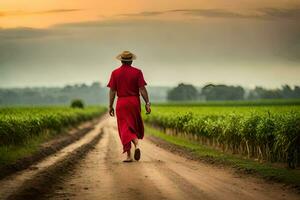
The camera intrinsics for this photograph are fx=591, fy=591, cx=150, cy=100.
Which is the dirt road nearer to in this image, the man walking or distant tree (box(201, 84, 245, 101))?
the man walking

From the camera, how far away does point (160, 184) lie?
12000 mm

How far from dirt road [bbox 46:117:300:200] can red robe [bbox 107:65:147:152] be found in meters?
1.77

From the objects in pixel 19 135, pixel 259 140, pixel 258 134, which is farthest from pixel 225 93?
pixel 258 134

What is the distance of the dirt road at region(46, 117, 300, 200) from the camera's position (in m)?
10.6

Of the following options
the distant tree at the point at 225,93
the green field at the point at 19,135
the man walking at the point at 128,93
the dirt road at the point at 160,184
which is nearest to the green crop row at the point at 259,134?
the dirt road at the point at 160,184

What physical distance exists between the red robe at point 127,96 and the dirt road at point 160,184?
1768mm

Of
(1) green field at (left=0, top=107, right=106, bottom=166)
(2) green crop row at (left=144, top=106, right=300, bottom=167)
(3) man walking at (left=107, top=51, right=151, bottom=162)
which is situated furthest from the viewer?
(1) green field at (left=0, top=107, right=106, bottom=166)

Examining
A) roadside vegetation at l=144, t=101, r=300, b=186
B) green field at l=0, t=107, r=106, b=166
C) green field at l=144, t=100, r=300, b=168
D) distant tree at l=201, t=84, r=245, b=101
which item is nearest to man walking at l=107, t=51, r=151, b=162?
roadside vegetation at l=144, t=101, r=300, b=186

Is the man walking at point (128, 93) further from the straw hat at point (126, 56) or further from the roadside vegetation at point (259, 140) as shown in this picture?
the roadside vegetation at point (259, 140)

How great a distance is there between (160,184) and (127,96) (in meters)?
6.14

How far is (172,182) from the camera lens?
40.5ft

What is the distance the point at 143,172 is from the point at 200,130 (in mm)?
16352

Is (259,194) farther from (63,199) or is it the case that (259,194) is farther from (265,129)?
(265,129)

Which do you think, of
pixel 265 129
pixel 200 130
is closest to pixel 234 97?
pixel 200 130
